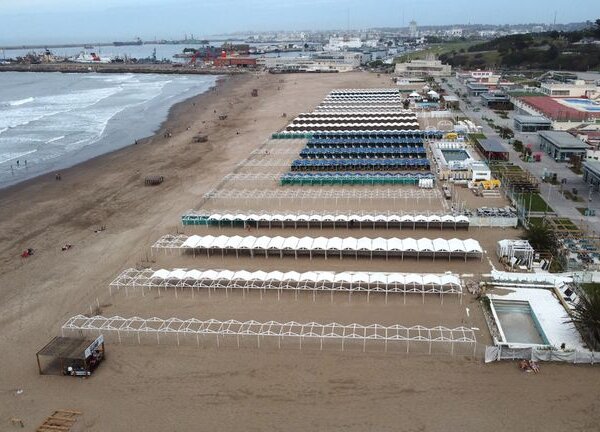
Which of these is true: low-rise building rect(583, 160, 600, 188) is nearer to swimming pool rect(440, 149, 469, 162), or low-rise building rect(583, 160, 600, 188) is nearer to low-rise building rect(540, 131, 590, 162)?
low-rise building rect(540, 131, 590, 162)

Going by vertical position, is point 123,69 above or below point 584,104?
above

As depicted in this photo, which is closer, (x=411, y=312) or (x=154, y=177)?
(x=411, y=312)

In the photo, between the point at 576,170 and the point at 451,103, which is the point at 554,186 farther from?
the point at 451,103

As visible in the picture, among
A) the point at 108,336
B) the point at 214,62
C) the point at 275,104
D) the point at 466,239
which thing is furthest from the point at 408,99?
the point at 214,62


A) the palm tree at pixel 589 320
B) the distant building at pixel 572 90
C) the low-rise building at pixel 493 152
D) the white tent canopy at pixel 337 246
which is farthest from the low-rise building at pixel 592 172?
the distant building at pixel 572 90

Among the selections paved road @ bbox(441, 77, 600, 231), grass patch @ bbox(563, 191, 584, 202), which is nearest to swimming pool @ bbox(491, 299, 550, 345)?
paved road @ bbox(441, 77, 600, 231)

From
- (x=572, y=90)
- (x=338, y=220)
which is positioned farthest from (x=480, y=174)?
(x=572, y=90)

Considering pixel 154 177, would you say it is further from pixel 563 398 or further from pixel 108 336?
pixel 563 398

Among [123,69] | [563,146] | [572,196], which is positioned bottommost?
[572,196]
